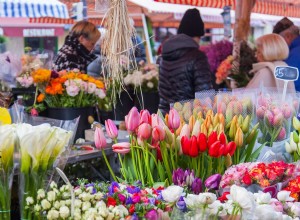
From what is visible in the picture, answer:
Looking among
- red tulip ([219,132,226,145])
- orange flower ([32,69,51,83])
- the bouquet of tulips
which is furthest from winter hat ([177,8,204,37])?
red tulip ([219,132,226,145])

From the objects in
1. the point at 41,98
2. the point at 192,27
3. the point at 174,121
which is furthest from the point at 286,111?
the point at 192,27

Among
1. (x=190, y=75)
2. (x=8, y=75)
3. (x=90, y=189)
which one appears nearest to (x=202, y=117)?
(x=90, y=189)

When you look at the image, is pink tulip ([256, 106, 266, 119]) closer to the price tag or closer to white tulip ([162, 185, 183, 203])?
the price tag

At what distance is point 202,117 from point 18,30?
1293 cm

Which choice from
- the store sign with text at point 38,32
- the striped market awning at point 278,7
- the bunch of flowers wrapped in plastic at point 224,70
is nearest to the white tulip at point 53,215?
the bunch of flowers wrapped in plastic at point 224,70

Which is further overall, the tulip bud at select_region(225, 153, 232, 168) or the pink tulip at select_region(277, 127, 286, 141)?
the pink tulip at select_region(277, 127, 286, 141)

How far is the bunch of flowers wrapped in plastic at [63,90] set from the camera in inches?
149

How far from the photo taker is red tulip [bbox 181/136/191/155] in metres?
2.13

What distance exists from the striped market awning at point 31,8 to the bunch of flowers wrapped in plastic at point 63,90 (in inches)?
144

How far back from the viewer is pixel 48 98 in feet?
12.5

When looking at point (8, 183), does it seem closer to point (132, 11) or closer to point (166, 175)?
point (166, 175)

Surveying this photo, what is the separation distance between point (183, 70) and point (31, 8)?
167 inches

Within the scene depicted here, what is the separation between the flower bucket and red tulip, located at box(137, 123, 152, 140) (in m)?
1.72

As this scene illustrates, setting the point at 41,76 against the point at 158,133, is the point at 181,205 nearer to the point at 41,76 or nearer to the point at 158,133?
the point at 158,133
